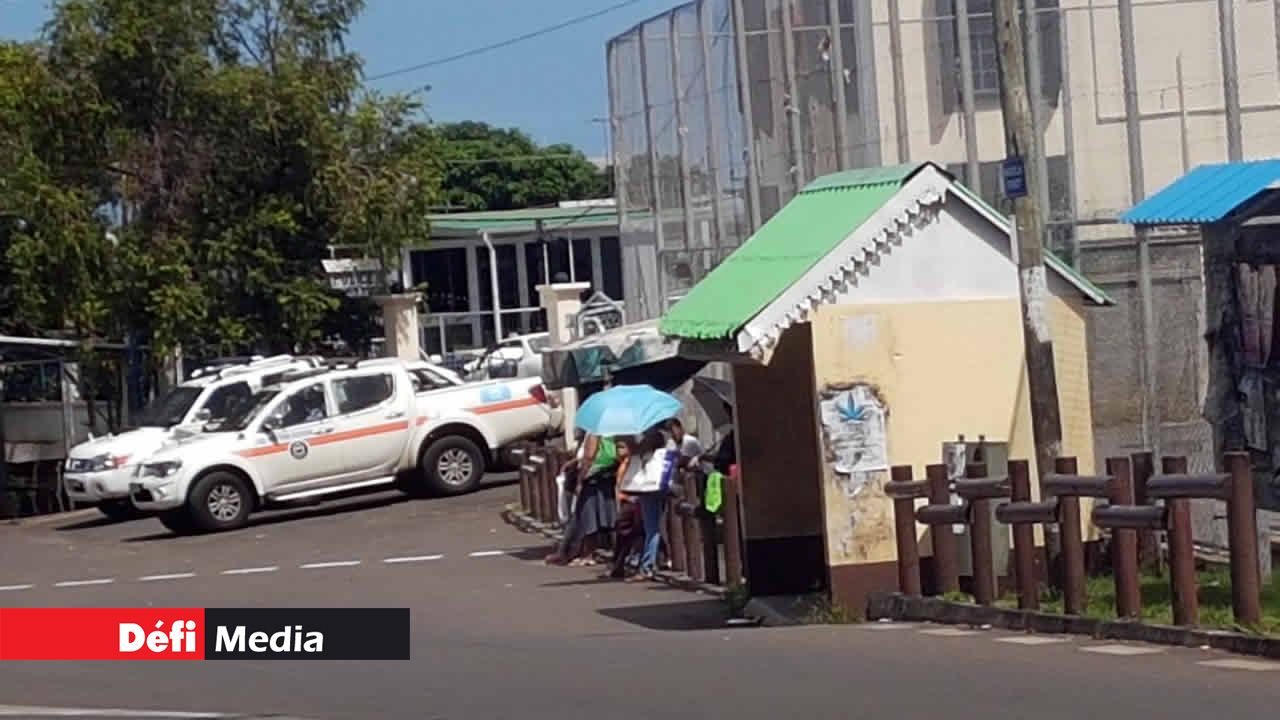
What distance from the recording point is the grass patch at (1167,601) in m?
12.8

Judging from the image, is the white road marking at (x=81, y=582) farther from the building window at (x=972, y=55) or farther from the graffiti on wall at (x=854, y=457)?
the building window at (x=972, y=55)

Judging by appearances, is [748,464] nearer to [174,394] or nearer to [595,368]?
[595,368]

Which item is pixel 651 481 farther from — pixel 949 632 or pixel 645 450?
pixel 949 632

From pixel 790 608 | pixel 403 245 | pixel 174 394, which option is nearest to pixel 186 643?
pixel 790 608

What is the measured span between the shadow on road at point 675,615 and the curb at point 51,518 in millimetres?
18071

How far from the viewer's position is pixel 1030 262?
15.9 metres

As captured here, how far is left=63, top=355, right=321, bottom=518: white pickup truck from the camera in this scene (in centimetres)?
3089

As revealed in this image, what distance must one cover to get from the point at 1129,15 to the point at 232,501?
45.5ft

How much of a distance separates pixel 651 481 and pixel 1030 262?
5.68 meters

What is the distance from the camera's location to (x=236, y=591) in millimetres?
21297

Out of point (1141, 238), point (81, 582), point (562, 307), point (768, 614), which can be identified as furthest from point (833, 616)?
point (562, 307)

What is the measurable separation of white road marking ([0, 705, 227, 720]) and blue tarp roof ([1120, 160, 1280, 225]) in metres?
6.85

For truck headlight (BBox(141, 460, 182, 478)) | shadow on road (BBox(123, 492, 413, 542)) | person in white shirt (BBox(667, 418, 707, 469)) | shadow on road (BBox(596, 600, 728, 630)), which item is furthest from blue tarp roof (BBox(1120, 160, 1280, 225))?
shadow on road (BBox(123, 492, 413, 542))

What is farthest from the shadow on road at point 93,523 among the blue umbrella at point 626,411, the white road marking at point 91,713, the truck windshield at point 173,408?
the white road marking at point 91,713
